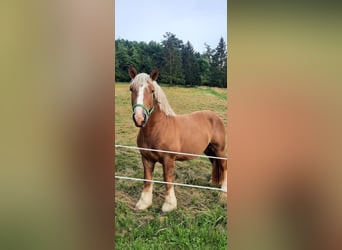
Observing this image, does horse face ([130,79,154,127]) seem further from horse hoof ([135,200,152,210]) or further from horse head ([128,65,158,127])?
horse hoof ([135,200,152,210])

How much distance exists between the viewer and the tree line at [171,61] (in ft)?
5.49

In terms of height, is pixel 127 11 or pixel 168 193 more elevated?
pixel 127 11

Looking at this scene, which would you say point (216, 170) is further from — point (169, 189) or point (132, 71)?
point (132, 71)

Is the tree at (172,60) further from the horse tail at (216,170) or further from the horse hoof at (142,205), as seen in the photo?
the horse hoof at (142,205)

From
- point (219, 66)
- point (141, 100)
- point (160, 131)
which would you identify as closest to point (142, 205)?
point (160, 131)

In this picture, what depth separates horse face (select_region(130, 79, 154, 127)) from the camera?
1725 mm

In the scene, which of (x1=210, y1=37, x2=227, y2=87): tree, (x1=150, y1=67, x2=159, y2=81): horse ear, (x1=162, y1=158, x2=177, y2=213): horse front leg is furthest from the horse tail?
(x1=150, y1=67, x2=159, y2=81): horse ear

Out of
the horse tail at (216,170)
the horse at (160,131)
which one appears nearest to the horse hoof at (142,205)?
the horse at (160,131)

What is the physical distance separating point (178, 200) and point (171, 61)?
57 centimetres

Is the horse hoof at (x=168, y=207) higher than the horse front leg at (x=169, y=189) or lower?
lower
